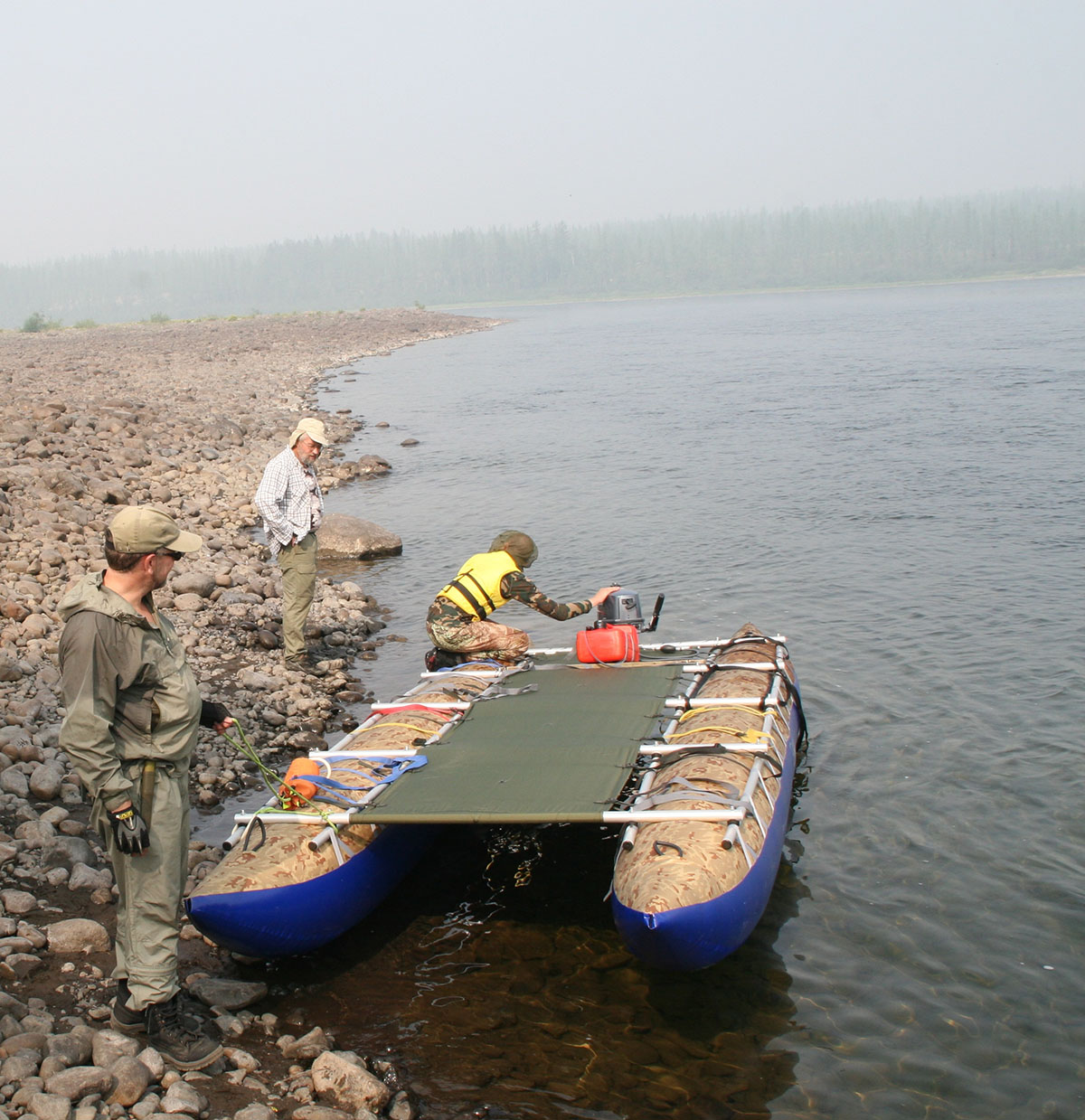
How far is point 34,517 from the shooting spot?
14.2 m

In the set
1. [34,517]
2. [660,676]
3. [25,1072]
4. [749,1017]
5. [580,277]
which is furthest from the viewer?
[580,277]

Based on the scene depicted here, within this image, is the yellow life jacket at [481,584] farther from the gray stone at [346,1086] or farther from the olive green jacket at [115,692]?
the gray stone at [346,1086]

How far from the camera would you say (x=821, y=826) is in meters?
8.09

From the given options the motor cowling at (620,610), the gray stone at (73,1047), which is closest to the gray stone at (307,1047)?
the gray stone at (73,1047)

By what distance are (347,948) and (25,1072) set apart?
219cm

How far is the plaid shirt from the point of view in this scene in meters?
10.3

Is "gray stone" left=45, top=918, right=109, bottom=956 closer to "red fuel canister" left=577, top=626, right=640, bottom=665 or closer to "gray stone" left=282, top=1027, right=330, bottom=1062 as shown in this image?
"gray stone" left=282, top=1027, right=330, bottom=1062

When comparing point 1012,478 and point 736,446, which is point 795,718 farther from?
point 736,446

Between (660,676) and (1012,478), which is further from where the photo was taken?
(1012,478)

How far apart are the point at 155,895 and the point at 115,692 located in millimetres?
1010

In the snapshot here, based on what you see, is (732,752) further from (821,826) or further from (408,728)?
(408,728)

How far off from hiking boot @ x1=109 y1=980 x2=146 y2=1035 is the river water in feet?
3.30

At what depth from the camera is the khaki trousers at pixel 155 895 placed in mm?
4949

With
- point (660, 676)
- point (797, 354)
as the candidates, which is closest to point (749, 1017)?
point (660, 676)
